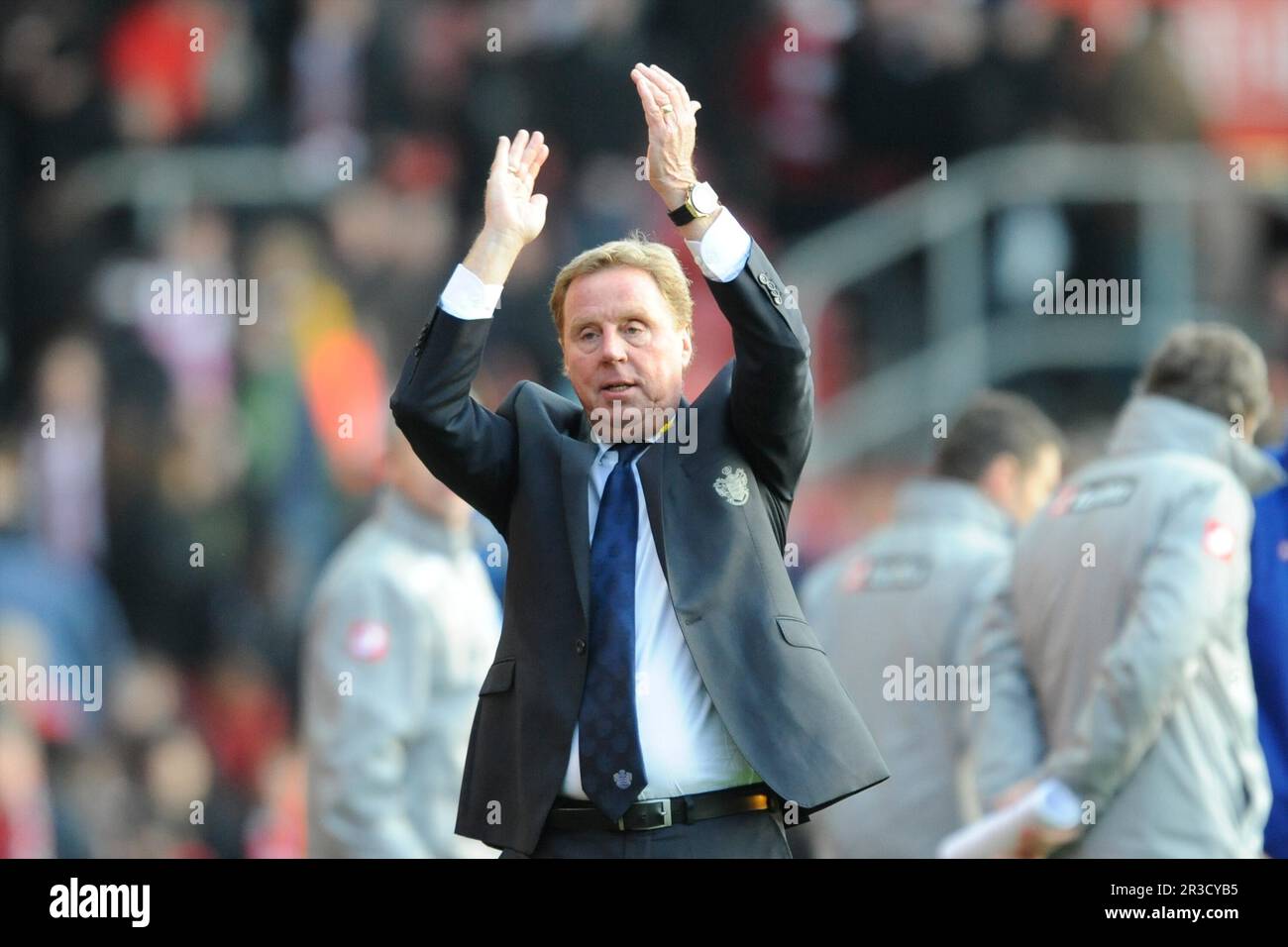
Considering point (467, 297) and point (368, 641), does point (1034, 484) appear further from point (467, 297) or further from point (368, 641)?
point (467, 297)

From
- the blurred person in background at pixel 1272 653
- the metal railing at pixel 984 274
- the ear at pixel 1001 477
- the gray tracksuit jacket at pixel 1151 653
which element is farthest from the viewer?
the metal railing at pixel 984 274

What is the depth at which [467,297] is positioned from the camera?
3.75 metres

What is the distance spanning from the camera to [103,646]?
912cm

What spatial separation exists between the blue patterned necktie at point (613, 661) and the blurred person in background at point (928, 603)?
2482 millimetres

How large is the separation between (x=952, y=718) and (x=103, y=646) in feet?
13.7

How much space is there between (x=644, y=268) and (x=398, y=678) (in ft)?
8.23

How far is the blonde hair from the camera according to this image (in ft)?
12.9

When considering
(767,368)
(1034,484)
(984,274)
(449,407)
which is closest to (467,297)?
(449,407)

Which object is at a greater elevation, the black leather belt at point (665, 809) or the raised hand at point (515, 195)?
the raised hand at point (515, 195)

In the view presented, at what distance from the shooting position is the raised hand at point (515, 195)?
3.82 m

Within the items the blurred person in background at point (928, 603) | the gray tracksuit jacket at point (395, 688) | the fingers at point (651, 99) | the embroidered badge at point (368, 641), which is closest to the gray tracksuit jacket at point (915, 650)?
the blurred person in background at point (928, 603)

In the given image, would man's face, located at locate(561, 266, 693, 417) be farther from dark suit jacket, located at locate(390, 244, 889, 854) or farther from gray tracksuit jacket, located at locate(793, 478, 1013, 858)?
gray tracksuit jacket, located at locate(793, 478, 1013, 858)

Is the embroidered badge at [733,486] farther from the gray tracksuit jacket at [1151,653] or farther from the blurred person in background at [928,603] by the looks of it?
the blurred person in background at [928,603]
